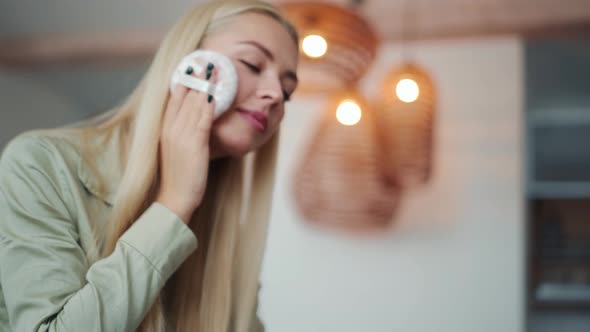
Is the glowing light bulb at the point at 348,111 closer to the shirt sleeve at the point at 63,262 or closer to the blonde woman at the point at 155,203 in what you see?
the blonde woman at the point at 155,203

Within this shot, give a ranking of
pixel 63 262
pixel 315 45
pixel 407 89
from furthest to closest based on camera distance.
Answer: pixel 407 89
pixel 315 45
pixel 63 262

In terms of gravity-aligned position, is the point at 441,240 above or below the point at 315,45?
below

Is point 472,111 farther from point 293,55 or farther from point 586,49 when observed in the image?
point 293,55

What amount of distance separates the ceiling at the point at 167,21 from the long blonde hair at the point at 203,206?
3.71 ft

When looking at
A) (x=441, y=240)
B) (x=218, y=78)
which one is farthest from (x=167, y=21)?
(x=218, y=78)

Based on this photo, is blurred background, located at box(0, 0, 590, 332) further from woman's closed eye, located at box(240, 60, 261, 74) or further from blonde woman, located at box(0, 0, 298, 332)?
woman's closed eye, located at box(240, 60, 261, 74)

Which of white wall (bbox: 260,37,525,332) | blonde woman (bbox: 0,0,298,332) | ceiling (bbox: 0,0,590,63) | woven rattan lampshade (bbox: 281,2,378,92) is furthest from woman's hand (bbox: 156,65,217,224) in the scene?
ceiling (bbox: 0,0,590,63)

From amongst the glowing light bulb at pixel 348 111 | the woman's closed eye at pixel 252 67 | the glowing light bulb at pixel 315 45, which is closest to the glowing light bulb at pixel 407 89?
the glowing light bulb at pixel 348 111

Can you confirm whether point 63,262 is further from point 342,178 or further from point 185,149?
point 342,178

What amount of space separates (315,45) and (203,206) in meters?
0.56

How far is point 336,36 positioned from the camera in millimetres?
1224

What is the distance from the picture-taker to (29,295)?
53 centimetres

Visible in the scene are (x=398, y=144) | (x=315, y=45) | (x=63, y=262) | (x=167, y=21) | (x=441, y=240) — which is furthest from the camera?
(x=167, y=21)

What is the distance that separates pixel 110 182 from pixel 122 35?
146cm
